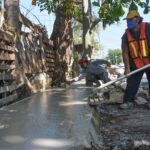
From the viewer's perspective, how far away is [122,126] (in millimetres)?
7531

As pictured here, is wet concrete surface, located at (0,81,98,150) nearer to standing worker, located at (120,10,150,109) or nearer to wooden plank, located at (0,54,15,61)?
wooden plank, located at (0,54,15,61)

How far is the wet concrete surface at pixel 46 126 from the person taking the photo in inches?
211

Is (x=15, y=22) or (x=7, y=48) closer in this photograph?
(x=7, y=48)

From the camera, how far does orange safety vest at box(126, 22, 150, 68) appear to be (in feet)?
29.2

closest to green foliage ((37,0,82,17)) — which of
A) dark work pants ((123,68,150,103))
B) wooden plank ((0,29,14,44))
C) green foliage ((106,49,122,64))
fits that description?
wooden plank ((0,29,14,44))

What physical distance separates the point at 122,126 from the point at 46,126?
1.53 meters

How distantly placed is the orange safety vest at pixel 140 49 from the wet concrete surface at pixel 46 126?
4.20 feet

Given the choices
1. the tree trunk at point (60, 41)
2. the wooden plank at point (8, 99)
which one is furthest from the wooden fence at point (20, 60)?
the tree trunk at point (60, 41)

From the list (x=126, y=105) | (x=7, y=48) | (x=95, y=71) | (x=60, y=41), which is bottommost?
(x=126, y=105)

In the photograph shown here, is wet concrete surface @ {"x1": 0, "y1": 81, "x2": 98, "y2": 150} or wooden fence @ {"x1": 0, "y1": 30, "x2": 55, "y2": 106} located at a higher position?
wooden fence @ {"x1": 0, "y1": 30, "x2": 55, "y2": 106}

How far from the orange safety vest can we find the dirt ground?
2.97 ft

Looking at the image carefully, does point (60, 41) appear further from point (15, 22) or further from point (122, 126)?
point (122, 126)

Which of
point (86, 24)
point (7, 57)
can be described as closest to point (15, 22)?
point (7, 57)

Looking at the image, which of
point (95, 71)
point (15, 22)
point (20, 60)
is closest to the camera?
point (15, 22)
